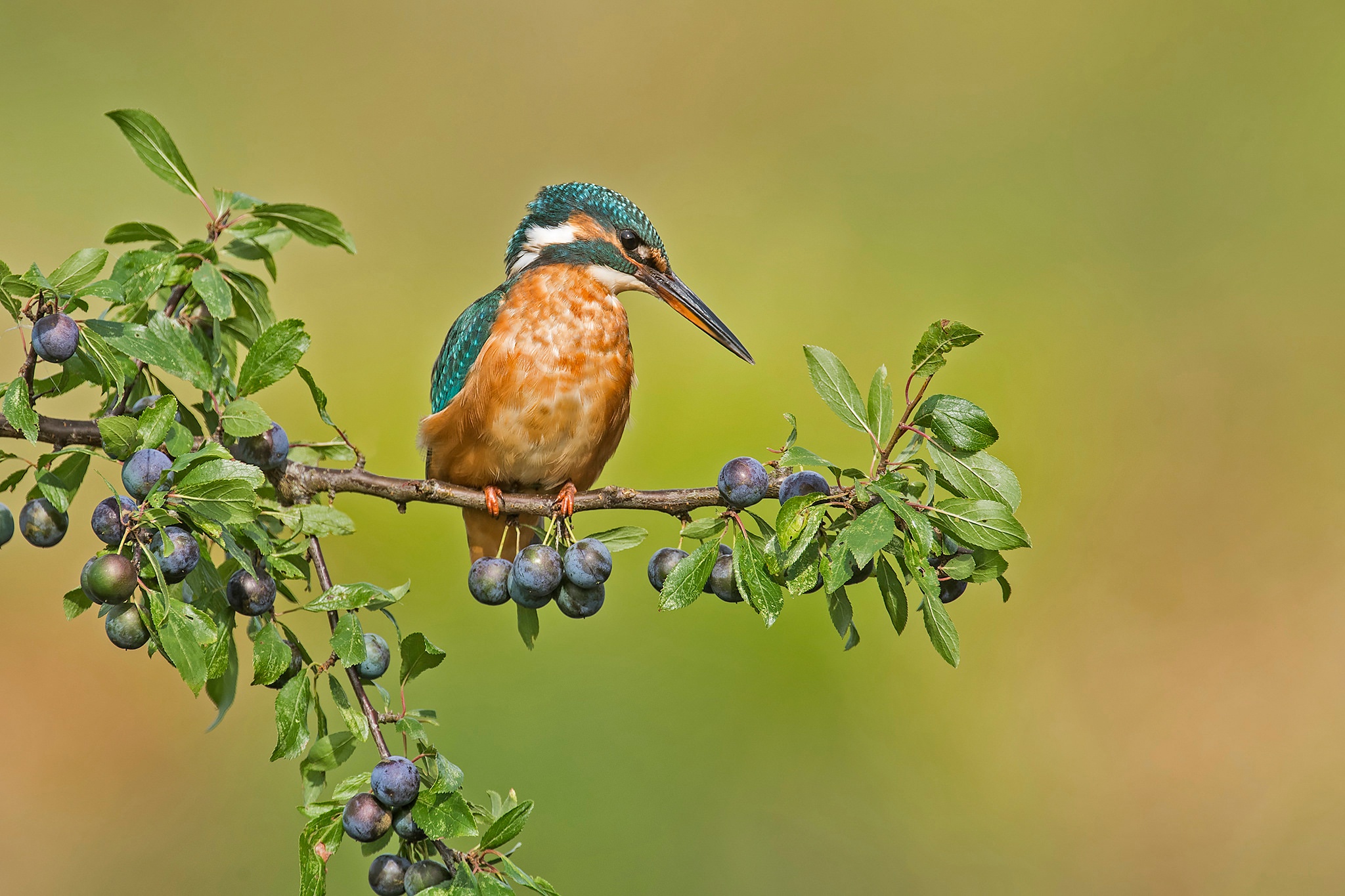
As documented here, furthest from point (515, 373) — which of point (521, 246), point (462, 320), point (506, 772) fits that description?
point (506, 772)

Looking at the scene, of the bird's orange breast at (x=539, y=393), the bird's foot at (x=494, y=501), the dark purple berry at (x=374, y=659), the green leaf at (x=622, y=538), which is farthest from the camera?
the bird's orange breast at (x=539, y=393)

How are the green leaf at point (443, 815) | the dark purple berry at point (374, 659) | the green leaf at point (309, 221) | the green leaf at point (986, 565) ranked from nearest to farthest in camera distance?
the green leaf at point (443, 815)
the green leaf at point (986, 565)
the dark purple berry at point (374, 659)
the green leaf at point (309, 221)

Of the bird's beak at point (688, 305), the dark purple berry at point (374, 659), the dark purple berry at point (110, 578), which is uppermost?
the bird's beak at point (688, 305)

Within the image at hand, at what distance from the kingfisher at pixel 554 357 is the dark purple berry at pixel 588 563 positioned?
0.52 m

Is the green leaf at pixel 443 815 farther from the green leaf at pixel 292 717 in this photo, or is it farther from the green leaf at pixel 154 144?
the green leaf at pixel 154 144

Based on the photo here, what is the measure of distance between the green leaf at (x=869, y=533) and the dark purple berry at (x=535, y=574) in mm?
507

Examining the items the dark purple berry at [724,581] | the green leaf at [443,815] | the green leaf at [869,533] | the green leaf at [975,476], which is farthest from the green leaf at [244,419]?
the green leaf at [975,476]

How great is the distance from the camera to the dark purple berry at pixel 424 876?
1.18 meters

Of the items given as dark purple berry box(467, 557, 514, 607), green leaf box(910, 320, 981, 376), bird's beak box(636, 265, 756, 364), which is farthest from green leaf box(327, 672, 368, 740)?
bird's beak box(636, 265, 756, 364)

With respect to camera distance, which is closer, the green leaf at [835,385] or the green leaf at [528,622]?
the green leaf at [835,385]

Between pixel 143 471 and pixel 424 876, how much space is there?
58 centimetres

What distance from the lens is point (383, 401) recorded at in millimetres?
4242

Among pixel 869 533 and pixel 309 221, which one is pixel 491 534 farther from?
pixel 869 533

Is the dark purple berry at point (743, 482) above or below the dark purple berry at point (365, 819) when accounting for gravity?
above
